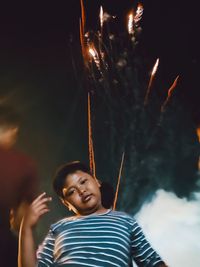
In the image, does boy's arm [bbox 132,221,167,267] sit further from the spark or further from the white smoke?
the spark

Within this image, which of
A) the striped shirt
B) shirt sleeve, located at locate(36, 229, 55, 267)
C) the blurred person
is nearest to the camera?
the striped shirt

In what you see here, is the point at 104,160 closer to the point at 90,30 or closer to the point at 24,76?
the point at 24,76

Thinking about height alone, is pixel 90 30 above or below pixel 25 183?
above

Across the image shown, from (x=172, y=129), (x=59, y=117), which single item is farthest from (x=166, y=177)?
(x=59, y=117)

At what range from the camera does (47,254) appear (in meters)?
2.06

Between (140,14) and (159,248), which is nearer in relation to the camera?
(159,248)

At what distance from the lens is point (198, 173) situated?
3178 mm

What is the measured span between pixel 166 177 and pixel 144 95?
83cm

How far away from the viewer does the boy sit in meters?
1.92

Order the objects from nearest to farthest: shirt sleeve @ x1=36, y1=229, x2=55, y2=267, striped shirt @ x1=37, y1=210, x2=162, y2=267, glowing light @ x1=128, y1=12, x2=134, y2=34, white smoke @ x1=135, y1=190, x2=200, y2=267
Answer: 1. striped shirt @ x1=37, y1=210, x2=162, y2=267
2. shirt sleeve @ x1=36, y1=229, x2=55, y2=267
3. white smoke @ x1=135, y1=190, x2=200, y2=267
4. glowing light @ x1=128, y1=12, x2=134, y2=34

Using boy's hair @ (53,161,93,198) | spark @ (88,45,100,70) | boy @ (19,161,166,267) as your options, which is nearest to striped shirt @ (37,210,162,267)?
boy @ (19,161,166,267)

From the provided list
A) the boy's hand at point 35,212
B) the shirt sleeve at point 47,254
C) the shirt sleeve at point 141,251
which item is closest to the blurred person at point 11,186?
the boy's hand at point 35,212

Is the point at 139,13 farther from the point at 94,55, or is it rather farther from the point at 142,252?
the point at 142,252

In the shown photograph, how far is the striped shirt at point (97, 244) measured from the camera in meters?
1.91
